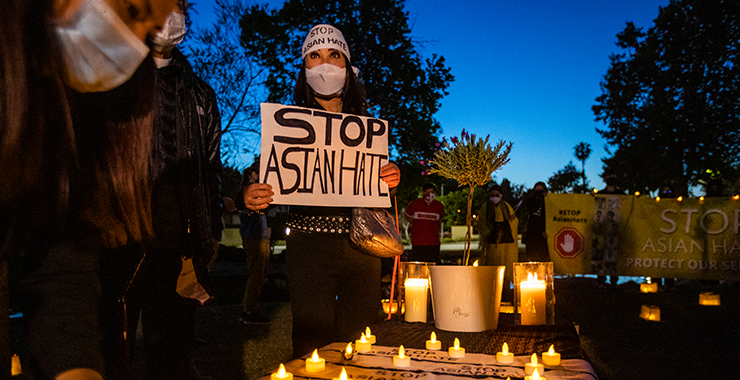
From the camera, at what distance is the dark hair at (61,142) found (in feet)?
3.72

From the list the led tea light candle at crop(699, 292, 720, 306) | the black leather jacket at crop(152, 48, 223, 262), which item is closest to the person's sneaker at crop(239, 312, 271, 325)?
the black leather jacket at crop(152, 48, 223, 262)

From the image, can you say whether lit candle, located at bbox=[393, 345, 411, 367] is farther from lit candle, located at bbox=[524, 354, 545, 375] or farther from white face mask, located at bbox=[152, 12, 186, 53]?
white face mask, located at bbox=[152, 12, 186, 53]

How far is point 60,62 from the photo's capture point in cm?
121

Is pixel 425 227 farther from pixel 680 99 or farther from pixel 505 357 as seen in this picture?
pixel 680 99

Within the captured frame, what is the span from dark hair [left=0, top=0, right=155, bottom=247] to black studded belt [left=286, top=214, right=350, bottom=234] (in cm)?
105

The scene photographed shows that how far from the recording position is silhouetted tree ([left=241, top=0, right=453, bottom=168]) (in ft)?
54.9

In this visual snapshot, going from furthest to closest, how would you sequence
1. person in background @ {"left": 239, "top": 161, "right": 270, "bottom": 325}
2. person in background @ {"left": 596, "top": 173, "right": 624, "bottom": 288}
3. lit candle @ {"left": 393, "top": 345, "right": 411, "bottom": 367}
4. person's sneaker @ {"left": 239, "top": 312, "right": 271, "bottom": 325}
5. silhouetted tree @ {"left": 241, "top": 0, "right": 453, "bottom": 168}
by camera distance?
silhouetted tree @ {"left": 241, "top": 0, "right": 453, "bottom": 168} → person in background @ {"left": 596, "top": 173, "right": 624, "bottom": 288} → person's sneaker @ {"left": 239, "top": 312, "right": 271, "bottom": 325} → person in background @ {"left": 239, "top": 161, "right": 270, "bottom": 325} → lit candle @ {"left": 393, "top": 345, "right": 411, "bottom": 367}

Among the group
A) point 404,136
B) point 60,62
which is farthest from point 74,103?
point 404,136

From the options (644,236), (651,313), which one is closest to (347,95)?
(651,313)

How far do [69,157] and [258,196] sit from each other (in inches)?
45.6

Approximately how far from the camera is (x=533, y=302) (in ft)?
8.25

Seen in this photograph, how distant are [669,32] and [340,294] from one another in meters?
26.1

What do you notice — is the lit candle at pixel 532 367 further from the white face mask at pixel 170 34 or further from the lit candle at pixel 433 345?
the white face mask at pixel 170 34

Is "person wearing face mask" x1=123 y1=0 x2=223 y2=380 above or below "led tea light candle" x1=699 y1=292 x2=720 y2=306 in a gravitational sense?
above
